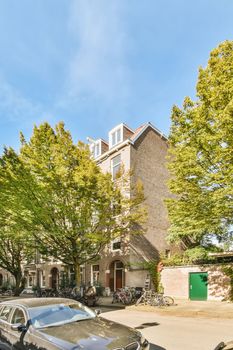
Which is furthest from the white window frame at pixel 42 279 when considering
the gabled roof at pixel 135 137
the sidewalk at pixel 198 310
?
the sidewalk at pixel 198 310

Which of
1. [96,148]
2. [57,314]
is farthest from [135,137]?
[57,314]

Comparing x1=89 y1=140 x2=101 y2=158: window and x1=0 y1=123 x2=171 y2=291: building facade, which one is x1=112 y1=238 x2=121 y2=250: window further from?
x1=89 y1=140 x2=101 y2=158: window

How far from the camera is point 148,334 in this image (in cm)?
962

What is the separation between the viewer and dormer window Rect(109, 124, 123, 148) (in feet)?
95.2

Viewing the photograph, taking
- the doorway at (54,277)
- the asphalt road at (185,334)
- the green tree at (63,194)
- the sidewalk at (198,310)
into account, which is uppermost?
the green tree at (63,194)

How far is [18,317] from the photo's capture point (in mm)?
6086

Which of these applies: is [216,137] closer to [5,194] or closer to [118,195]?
[118,195]

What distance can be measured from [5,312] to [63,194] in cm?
1250

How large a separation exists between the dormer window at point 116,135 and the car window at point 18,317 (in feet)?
76.5

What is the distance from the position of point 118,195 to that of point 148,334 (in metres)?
12.3

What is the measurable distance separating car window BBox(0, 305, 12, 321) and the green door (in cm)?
1625

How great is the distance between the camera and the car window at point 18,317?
5940 mm

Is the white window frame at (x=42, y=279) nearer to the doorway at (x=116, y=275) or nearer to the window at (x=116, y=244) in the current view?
the doorway at (x=116, y=275)

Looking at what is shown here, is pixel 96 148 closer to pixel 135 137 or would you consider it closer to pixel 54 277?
pixel 135 137
